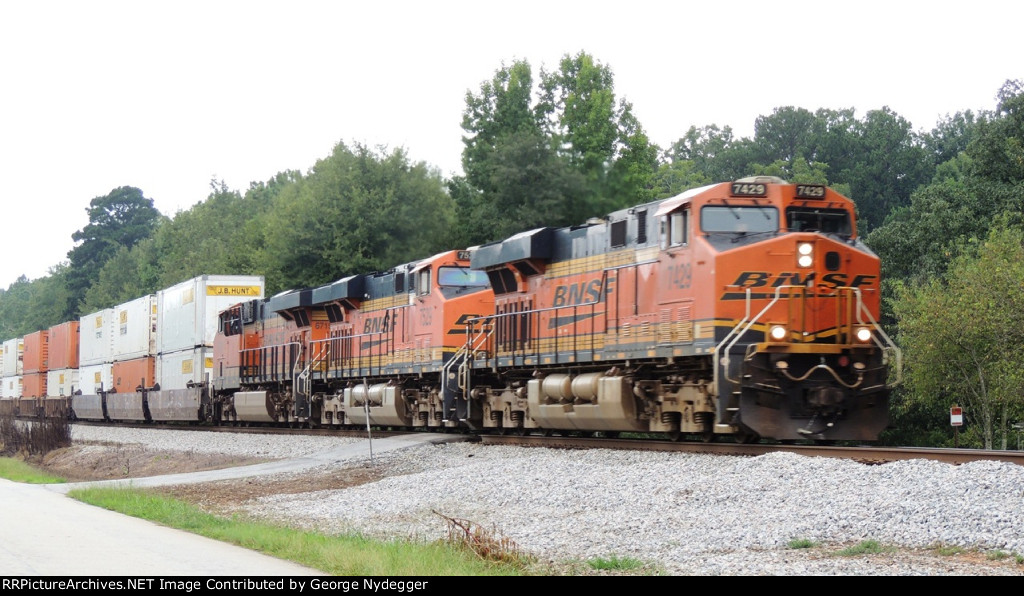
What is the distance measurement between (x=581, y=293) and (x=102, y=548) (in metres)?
11.1

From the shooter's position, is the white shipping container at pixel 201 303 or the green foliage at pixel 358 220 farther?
the green foliage at pixel 358 220

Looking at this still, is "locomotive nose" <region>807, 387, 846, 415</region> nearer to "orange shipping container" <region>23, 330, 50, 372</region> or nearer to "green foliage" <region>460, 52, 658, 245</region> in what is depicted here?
"green foliage" <region>460, 52, 658, 245</region>

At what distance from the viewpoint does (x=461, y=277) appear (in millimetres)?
24484

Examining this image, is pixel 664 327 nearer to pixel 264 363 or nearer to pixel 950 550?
pixel 950 550

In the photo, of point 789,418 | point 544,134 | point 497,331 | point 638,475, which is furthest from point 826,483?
point 544,134

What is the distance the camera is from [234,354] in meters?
35.2

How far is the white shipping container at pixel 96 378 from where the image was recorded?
46812 mm

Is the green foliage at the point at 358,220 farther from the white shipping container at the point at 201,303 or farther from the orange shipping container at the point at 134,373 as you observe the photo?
the white shipping container at the point at 201,303

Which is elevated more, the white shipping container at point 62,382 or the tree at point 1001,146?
the tree at point 1001,146

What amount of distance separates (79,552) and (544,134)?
30604mm

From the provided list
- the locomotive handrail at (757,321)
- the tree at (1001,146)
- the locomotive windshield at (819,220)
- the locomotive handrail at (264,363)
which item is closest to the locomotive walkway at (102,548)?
the locomotive handrail at (757,321)

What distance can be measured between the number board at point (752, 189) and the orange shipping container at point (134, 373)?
101 feet

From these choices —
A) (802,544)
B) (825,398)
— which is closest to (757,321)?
(825,398)

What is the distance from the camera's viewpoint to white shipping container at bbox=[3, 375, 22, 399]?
6095cm
